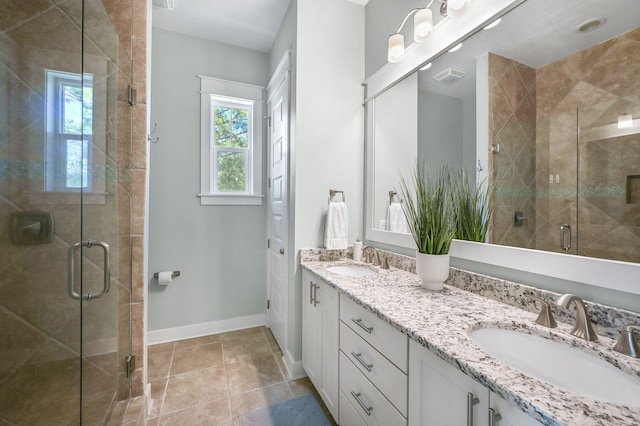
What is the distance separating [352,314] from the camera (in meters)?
1.27

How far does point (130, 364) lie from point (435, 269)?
5.90 ft

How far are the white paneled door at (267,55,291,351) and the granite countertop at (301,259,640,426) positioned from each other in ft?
2.54

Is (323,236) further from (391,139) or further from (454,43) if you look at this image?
(454,43)

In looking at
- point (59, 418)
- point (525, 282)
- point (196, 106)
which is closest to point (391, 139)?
point (525, 282)

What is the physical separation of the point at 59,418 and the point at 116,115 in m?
1.48

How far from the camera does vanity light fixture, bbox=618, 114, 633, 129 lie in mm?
790

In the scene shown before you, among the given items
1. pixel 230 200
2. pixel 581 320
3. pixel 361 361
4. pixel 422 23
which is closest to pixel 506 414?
pixel 581 320

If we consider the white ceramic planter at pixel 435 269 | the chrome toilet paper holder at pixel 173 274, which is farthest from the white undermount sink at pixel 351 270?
the chrome toilet paper holder at pixel 173 274

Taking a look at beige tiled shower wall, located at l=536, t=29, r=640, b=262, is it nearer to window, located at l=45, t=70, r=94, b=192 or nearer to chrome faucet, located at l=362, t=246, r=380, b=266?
chrome faucet, located at l=362, t=246, r=380, b=266

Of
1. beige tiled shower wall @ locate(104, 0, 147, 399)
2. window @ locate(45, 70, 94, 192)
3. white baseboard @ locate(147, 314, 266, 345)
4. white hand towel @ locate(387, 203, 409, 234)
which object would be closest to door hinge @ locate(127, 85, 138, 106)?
beige tiled shower wall @ locate(104, 0, 147, 399)

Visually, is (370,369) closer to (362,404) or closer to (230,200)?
(362,404)

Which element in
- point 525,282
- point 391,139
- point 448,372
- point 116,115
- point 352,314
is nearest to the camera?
point 448,372

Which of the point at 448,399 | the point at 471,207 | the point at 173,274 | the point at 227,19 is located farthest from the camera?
the point at 173,274

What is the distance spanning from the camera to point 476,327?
896mm
